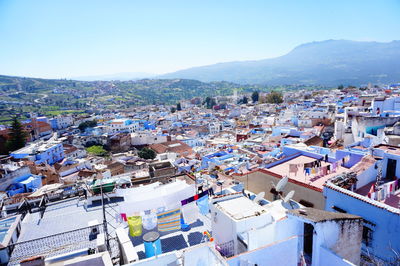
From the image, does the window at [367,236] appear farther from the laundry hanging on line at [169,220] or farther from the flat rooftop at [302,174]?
the laundry hanging on line at [169,220]

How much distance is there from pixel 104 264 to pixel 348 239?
5.43 metres

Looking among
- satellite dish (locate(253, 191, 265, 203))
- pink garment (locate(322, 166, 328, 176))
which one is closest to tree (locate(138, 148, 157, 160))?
pink garment (locate(322, 166, 328, 176))

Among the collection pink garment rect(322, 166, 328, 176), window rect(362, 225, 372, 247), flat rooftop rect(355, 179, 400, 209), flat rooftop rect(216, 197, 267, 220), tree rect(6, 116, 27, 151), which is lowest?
tree rect(6, 116, 27, 151)

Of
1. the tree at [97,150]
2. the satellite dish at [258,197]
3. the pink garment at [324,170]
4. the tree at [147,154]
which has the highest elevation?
the satellite dish at [258,197]

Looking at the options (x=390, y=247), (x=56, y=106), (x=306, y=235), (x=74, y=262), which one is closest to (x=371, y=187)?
(x=390, y=247)

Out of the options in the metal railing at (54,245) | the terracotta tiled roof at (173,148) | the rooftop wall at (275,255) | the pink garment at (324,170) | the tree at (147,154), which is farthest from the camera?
the terracotta tiled roof at (173,148)

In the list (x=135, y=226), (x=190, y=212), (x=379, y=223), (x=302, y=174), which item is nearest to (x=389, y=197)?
(x=379, y=223)

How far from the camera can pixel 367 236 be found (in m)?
6.70

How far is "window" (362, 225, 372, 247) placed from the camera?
6618 millimetres

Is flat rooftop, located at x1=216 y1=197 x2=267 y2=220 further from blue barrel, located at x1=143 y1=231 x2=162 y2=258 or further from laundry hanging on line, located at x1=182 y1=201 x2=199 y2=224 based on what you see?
blue barrel, located at x1=143 y1=231 x2=162 y2=258

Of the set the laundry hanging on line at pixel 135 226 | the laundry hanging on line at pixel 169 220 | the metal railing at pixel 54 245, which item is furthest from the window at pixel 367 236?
the metal railing at pixel 54 245

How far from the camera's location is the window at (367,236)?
6.62 meters

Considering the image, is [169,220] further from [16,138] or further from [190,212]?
[16,138]

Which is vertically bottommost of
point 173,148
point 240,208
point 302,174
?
point 173,148
